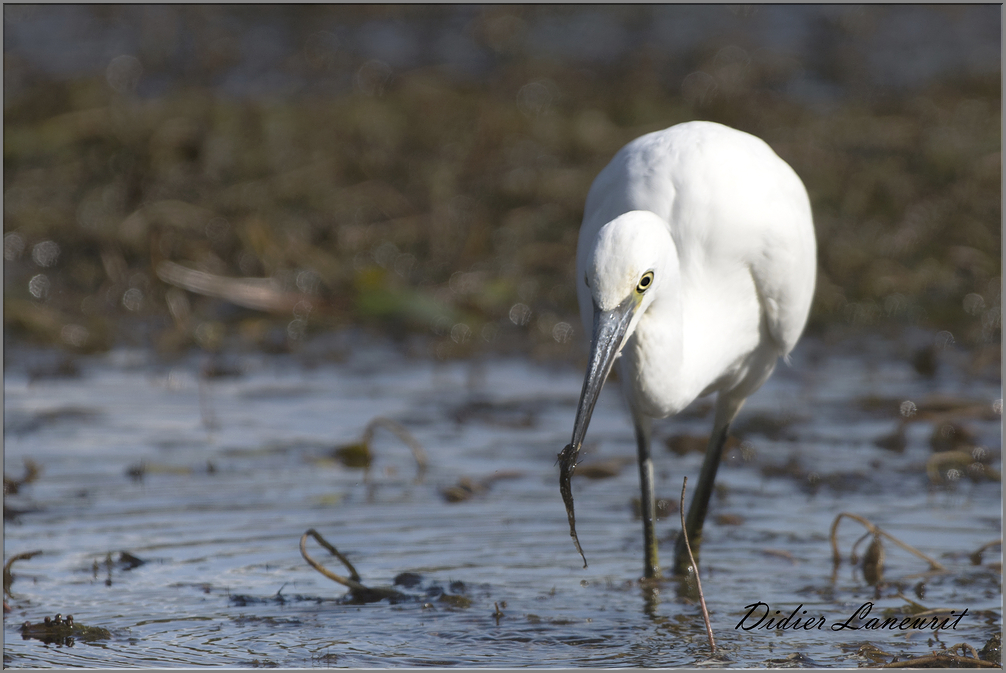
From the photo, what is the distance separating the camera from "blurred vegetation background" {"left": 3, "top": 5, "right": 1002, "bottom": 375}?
813 cm

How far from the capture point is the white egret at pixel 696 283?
3.80m

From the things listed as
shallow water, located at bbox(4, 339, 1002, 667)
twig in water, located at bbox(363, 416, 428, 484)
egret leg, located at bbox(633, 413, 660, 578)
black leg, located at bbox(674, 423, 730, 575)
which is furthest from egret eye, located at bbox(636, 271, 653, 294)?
twig in water, located at bbox(363, 416, 428, 484)

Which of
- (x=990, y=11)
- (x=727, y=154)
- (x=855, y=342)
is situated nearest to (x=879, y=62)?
(x=990, y=11)

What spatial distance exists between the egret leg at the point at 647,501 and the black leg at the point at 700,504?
0.12 meters

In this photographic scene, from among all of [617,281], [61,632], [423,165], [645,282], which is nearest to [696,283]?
[645,282]

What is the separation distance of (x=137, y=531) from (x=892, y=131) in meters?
8.62

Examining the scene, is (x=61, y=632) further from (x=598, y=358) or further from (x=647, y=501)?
(x=647, y=501)

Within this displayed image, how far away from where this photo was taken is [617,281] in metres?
3.66

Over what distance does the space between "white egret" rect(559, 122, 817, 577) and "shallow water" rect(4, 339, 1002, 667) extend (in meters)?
0.48

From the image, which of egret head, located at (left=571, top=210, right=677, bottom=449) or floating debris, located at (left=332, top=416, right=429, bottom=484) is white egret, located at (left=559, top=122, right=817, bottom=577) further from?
floating debris, located at (left=332, top=416, right=429, bottom=484)

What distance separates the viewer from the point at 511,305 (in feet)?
27.2

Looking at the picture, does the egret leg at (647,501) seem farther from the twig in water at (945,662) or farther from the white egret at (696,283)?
the twig in water at (945,662)

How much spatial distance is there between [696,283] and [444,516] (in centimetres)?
149

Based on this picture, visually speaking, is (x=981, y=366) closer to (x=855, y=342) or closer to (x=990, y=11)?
(x=855, y=342)
